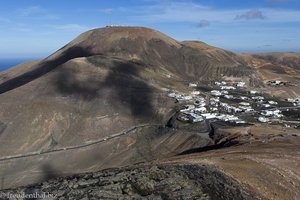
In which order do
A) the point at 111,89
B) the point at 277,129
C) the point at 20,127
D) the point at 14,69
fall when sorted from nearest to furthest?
the point at 277,129, the point at 20,127, the point at 111,89, the point at 14,69

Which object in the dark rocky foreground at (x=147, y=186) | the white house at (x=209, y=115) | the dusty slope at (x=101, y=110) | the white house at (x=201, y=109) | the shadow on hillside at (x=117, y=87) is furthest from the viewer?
the shadow on hillside at (x=117, y=87)

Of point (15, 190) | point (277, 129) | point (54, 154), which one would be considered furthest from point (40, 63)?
point (15, 190)

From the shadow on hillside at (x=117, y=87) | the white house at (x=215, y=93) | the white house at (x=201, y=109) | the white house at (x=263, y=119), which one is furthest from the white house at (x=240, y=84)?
the white house at (x=263, y=119)

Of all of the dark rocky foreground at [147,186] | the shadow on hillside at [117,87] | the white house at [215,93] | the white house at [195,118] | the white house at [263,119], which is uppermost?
the dark rocky foreground at [147,186]

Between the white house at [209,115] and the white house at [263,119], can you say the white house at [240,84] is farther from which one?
the white house at [263,119]

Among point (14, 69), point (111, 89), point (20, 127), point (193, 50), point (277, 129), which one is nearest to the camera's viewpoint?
point (277, 129)

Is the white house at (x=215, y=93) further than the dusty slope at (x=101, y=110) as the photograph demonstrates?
Yes

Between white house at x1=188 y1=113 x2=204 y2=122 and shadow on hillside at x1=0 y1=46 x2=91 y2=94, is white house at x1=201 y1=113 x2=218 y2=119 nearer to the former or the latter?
white house at x1=188 y1=113 x2=204 y2=122

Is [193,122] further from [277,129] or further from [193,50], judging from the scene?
[193,50]
